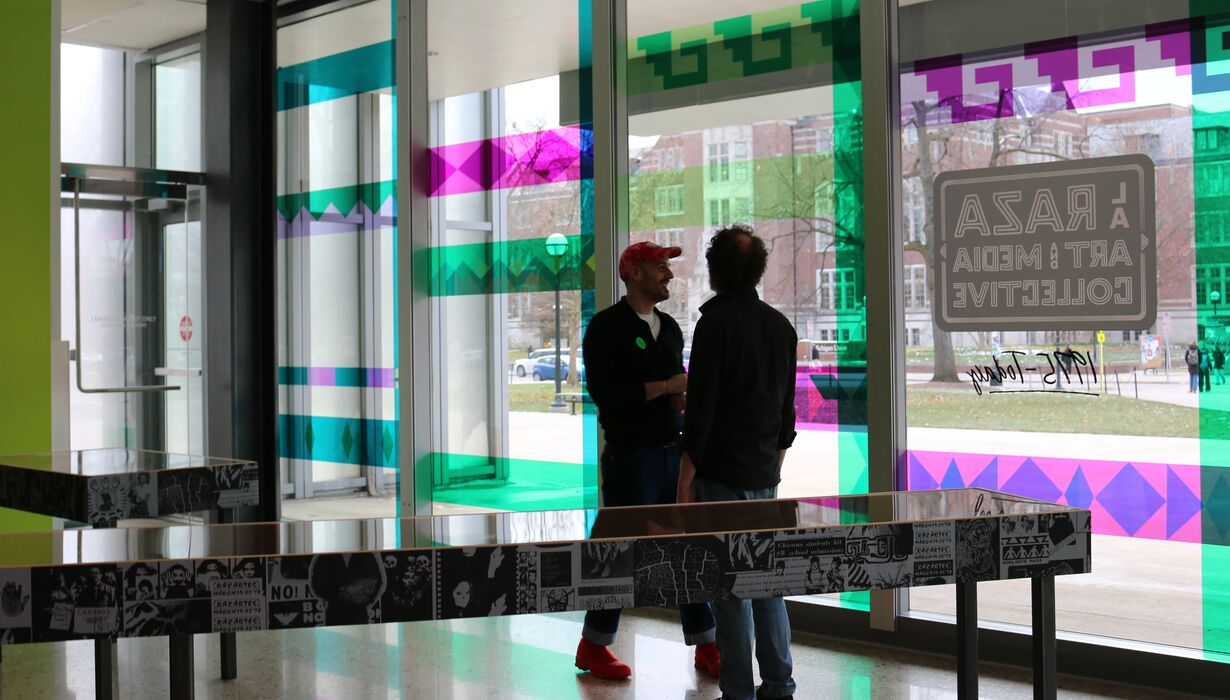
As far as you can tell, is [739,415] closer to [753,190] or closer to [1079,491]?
[1079,491]

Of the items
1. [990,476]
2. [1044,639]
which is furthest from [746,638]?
[990,476]

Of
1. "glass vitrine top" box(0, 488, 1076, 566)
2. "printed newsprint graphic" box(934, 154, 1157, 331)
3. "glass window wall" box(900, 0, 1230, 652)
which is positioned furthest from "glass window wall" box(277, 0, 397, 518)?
"glass vitrine top" box(0, 488, 1076, 566)

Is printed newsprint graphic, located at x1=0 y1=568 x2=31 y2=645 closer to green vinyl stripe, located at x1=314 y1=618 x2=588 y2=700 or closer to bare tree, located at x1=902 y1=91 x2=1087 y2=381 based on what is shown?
green vinyl stripe, located at x1=314 y1=618 x2=588 y2=700

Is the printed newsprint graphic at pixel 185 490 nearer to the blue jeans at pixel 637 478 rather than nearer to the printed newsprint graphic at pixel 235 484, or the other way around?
the printed newsprint graphic at pixel 235 484

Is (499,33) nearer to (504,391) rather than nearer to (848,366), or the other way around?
(504,391)

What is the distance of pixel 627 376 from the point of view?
4223mm

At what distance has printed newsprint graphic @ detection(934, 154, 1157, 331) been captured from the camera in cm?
421

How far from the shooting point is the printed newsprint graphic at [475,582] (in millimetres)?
2623

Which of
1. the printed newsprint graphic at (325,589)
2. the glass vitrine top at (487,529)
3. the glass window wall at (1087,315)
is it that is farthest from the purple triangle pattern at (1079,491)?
the printed newsprint graphic at (325,589)

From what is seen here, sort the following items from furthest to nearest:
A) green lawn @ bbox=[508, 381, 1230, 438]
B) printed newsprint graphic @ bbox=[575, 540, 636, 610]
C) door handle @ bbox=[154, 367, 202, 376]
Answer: door handle @ bbox=[154, 367, 202, 376] < green lawn @ bbox=[508, 381, 1230, 438] < printed newsprint graphic @ bbox=[575, 540, 636, 610]

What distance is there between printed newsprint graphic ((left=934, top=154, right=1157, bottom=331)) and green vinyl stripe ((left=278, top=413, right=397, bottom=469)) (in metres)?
3.50

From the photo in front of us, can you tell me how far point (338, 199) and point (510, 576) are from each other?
4.95 m

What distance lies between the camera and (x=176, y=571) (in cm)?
251

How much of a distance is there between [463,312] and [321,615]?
13.1 ft
